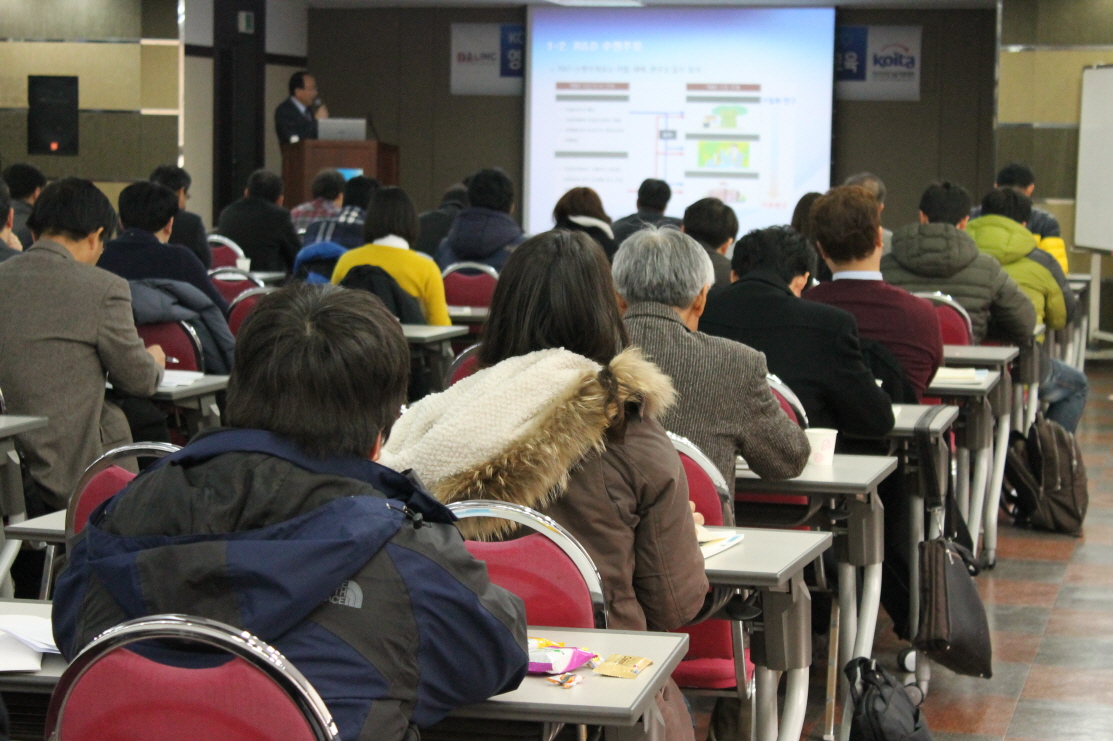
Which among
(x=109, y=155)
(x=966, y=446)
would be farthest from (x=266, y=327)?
(x=109, y=155)

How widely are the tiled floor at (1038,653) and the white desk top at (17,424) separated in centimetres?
181

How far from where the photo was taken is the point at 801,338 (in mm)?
3543

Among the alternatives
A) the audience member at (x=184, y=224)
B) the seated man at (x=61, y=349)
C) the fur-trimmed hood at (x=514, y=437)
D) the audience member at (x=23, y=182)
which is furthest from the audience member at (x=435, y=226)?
the fur-trimmed hood at (x=514, y=437)

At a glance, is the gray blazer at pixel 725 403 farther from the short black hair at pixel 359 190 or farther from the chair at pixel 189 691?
the short black hair at pixel 359 190

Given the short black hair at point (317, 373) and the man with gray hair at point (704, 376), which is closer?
the short black hair at point (317, 373)

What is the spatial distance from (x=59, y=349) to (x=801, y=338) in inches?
79.3

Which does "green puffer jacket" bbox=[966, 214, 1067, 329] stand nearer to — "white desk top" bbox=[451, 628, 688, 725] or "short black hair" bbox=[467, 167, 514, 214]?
"short black hair" bbox=[467, 167, 514, 214]

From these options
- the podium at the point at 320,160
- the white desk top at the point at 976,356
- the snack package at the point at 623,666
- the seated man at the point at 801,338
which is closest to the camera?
the snack package at the point at 623,666

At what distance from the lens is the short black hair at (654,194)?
26.1 ft

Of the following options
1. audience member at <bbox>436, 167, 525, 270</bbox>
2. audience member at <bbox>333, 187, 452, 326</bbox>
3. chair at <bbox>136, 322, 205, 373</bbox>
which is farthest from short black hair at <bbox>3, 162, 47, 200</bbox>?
chair at <bbox>136, 322, 205, 373</bbox>

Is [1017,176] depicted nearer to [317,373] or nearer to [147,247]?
[147,247]

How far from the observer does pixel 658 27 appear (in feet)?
43.4

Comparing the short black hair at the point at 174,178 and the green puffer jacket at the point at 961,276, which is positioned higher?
the short black hair at the point at 174,178

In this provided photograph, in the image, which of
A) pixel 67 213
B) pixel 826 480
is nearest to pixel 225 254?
pixel 67 213
